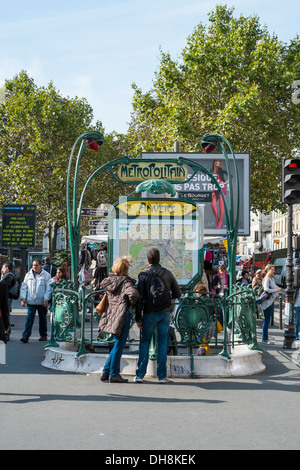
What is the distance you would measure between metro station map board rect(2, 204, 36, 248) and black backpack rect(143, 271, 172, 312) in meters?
18.9

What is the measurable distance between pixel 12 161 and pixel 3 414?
4062 centimetres

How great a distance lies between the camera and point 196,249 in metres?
13.7

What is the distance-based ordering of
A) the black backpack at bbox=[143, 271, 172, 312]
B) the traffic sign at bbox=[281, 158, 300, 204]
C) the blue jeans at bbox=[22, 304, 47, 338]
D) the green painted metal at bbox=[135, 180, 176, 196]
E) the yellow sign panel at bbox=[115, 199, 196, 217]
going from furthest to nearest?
the blue jeans at bbox=[22, 304, 47, 338]
the traffic sign at bbox=[281, 158, 300, 204]
the green painted metal at bbox=[135, 180, 176, 196]
the yellow sign panel at bbox=[115, 199, 196, 217]
the black backpack at bbox=[143, 271, 172, 312]

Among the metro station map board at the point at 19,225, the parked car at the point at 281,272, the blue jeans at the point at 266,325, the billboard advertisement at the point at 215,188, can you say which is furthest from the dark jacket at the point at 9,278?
the parked car at the point at 281,272

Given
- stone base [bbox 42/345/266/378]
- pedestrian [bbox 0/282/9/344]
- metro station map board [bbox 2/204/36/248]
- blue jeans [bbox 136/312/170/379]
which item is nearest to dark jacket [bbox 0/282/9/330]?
pedestrian [bbox 0/282/9/344]

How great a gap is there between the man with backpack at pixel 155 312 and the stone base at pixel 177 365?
54 cm

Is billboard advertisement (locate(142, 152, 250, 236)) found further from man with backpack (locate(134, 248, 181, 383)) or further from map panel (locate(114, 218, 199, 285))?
man with backpack (locate(134, 248, 181, 383))

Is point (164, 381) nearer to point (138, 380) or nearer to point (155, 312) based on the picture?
point (138, 380)

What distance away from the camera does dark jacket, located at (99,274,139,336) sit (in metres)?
10.1

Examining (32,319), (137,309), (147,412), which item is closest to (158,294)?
(137,309)

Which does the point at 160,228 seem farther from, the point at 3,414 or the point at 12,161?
the point at 12,161

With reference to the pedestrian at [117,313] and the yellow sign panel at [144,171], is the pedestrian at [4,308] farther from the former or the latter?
the yellow sign panel at [144,171]

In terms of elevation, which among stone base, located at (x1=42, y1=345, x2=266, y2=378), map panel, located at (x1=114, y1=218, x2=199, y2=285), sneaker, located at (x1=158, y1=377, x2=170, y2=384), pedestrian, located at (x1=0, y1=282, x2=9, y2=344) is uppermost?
map panel, located at (x1=114, y1=218, x2=199, y2=285)

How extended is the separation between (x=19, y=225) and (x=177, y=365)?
19.0 meters
